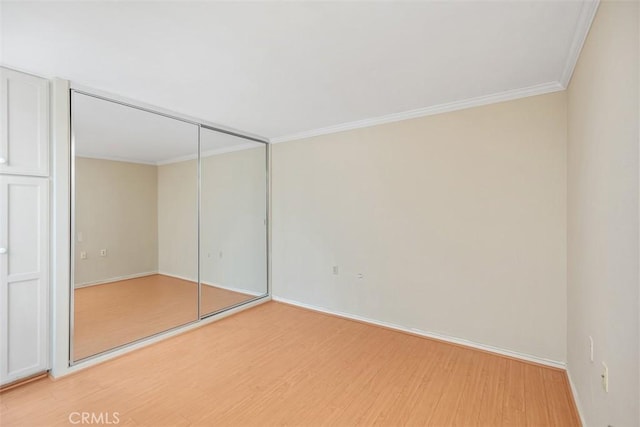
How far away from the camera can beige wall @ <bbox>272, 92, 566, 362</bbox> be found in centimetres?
249

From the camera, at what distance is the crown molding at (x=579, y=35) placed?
4.86ft

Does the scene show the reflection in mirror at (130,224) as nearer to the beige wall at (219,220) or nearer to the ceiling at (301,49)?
the beige wall at (219,220)

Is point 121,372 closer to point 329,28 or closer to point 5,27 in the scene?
point 5,27

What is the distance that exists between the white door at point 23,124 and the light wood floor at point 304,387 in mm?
1743

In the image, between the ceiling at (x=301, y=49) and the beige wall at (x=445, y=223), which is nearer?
the ceiling at (x=301, y=49)

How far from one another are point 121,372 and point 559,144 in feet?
13.8

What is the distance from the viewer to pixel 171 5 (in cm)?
151

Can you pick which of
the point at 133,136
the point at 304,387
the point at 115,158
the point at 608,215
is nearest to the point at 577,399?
the point at 608,215

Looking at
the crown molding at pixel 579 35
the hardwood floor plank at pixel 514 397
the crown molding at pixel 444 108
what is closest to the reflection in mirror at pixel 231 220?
the crown molding at pixel 444 108

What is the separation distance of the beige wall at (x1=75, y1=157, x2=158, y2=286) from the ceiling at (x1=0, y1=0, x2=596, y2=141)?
0.78 m

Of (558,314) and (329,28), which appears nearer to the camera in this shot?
(329,28)

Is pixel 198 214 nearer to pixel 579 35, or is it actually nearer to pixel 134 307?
pixel 134 307

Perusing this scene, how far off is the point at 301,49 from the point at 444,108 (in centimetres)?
174

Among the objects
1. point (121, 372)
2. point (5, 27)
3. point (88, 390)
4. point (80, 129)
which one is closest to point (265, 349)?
point (121, 372)
